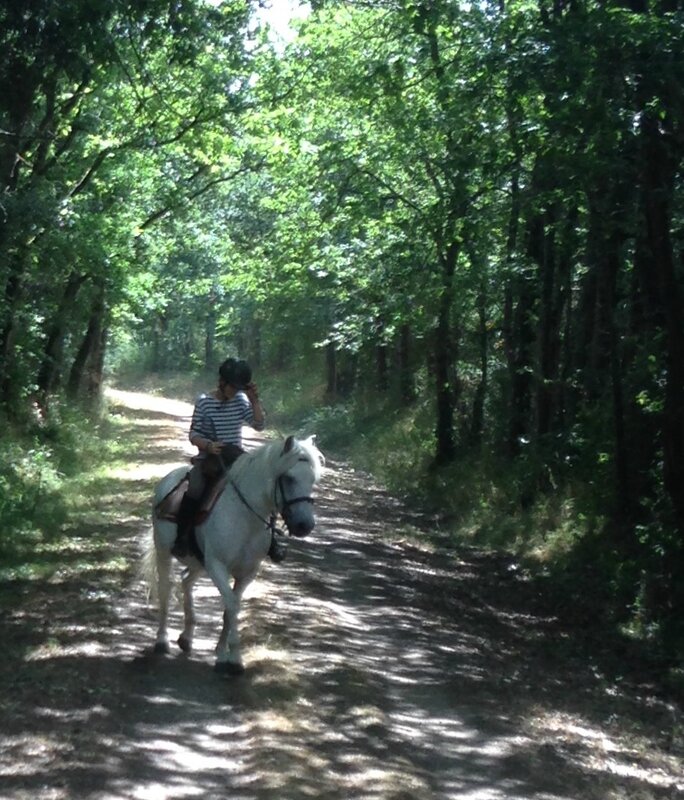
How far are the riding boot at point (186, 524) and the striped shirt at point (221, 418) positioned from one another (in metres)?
0.46

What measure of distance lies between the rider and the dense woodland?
4.68 meters

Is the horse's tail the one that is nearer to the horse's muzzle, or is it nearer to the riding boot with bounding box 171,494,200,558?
the riding boot with bounding box 171,494,200,558

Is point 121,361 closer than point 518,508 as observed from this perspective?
No

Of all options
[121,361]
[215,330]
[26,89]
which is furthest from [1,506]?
[121,361]

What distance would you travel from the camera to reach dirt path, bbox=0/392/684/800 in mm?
6852

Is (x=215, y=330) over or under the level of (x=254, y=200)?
under

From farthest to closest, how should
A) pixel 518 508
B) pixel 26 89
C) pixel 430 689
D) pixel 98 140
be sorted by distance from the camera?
pixel 98 140 → pixel 518 508 → pixel 26 89 → pixel 430 689

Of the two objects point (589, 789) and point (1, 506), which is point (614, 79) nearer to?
point (589, 789)

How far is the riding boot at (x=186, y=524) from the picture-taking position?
957 centimetres

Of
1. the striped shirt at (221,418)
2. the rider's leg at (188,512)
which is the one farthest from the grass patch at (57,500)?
the striped shirt at (221,418)

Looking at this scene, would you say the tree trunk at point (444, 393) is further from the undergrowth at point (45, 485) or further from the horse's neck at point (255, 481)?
the horse's neck at point (255, 481)

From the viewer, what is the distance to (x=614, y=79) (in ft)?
37.1

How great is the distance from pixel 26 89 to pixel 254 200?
34.9 metres

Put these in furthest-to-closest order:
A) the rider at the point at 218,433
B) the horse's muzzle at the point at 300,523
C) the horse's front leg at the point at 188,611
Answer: the horse's front leg at the point at 188,611, the rider at the point at 218,433, the horse's muzzle at the point at 300,523
